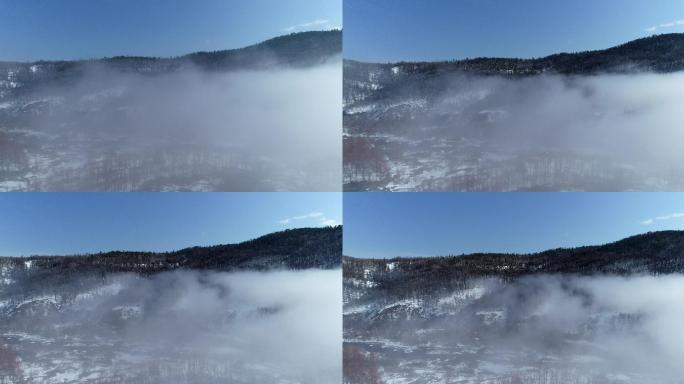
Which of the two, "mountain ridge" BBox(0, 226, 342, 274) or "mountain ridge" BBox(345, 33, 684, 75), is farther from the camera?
"mountain ridge" BBox(0, 226, 342, 274)

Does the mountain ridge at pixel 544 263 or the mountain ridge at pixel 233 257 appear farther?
the mountain ridge at pixel 233 257

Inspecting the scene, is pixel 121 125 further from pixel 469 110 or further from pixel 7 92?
pixel 469 110

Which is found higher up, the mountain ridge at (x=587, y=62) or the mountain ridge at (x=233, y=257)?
the mountain ridge at (x=587, y=62)

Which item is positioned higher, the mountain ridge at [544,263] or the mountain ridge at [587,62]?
the mountain ridge at [587,62]

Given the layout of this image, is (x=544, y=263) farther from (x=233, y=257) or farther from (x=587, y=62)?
(x=233, y=257)

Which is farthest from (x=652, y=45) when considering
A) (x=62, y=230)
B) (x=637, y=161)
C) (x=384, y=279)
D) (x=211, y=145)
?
(x=62, y=230)

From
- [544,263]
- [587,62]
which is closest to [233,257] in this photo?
[544,263]

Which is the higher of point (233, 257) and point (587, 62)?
point (587, 62)

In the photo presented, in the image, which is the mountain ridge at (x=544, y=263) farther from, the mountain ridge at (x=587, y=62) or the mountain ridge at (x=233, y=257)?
the mountain ridge at (x=587, y=62)

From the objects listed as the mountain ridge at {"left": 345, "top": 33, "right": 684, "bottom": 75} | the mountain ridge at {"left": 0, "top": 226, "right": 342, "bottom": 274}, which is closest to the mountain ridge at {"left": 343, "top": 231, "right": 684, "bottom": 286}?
the mountain ridge at {"left": 0, "top": 226, "right": 342, "bottom": 274}

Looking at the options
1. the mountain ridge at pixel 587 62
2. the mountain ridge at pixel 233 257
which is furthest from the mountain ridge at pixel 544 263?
the mountain ridge at pixel 587 62

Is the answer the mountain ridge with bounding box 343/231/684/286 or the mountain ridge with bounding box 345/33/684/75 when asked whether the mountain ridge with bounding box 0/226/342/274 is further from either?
the mountain ridge with bounding box 345/33/684/75
